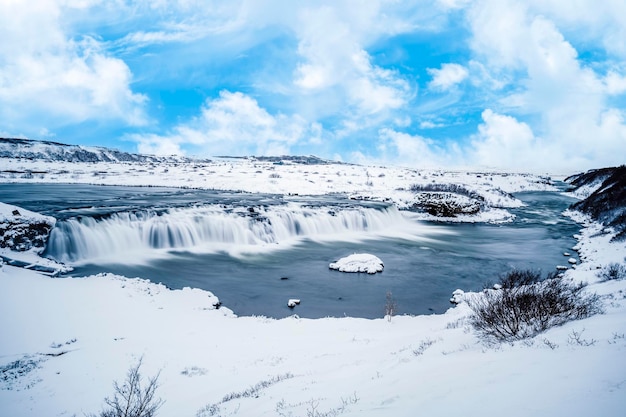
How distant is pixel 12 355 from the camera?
7.52 metres

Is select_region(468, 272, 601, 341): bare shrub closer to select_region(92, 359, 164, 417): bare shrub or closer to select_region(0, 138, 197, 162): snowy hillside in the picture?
select_region(92, 359, 164, 417): bare shrub

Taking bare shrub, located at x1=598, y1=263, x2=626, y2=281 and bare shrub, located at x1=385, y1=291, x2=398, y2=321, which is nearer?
bare shrub, located at x1=598, y1=263, x2=626, y2=281

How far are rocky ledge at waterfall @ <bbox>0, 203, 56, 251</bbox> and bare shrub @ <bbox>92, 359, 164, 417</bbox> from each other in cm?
1224

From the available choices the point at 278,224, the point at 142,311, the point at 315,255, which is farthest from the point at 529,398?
the point at 278,224

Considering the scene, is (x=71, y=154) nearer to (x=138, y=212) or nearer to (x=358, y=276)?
(x=138, y=212)

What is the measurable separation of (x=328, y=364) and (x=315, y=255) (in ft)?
45.5

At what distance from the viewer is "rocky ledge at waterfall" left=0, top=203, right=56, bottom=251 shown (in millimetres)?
14919

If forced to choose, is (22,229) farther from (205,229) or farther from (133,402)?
(133,402)

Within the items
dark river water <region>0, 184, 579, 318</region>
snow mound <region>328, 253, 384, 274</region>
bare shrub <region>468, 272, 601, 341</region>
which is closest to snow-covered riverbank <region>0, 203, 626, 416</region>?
bare shrub <region>468, 272, 601, 341</region>

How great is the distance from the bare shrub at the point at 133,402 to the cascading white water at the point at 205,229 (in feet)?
44.1

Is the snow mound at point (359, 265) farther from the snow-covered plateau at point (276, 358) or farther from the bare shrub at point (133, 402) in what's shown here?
the bare shrub at point (133, 402)

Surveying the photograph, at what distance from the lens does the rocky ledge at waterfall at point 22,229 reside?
14919 mm

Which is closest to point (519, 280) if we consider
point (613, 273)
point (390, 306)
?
point (613, 273)

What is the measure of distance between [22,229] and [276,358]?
14.9 meters
